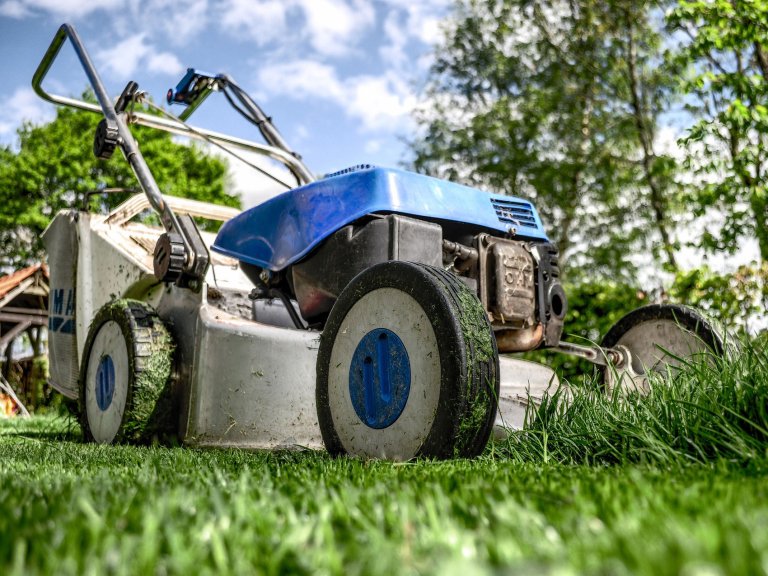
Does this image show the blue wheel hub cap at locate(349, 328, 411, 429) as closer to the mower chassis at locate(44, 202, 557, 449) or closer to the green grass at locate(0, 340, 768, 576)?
the green grass at locate(0, 340, 768, 576)

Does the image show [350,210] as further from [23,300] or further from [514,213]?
[23,300]

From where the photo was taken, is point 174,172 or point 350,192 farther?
point 174,172

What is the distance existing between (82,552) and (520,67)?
18.6 meters

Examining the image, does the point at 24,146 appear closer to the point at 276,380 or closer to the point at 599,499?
the point at 276,380

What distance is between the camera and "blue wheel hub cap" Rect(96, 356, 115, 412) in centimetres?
341

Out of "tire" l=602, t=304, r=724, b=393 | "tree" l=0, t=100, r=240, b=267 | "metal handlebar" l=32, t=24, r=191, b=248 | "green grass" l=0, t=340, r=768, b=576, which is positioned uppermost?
"tree" l=0, t=100, r=240, b=267

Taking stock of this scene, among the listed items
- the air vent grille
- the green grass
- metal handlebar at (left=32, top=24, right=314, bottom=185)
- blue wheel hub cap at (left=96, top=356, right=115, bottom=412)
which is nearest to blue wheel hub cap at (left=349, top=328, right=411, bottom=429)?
the green grass

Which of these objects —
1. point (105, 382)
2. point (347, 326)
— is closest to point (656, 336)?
point (347, 326)

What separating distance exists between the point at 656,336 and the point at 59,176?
18.1m

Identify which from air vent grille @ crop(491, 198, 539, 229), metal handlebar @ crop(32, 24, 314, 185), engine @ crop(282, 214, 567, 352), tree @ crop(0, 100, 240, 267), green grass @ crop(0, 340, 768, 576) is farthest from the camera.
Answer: tree @ crop(0, 100, 240, 267)

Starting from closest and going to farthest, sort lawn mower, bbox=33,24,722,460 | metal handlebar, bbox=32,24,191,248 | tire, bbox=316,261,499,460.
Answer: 1. tire, bbox=316,261,499,460
2. lawn mower, bbox=33,24,722,460
3. metal handlebar, bbox=32,24,191,248

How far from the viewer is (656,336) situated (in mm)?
3447

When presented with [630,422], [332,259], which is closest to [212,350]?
[332,259]

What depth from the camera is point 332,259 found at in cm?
284
